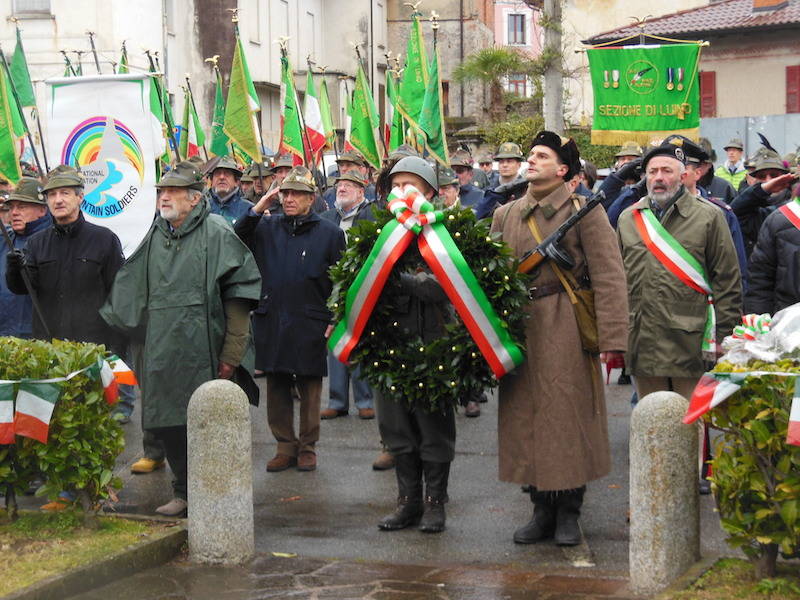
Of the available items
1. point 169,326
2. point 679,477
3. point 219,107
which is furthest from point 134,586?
point 219,107

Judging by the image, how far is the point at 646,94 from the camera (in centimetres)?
1327

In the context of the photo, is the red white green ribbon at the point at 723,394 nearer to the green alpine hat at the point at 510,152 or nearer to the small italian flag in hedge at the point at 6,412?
the small italian flag in hedge at the point at 6,412

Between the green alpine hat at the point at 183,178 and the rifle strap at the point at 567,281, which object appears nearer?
the rifle strap at the point at 567,281

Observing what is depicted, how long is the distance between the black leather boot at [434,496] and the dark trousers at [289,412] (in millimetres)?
1949

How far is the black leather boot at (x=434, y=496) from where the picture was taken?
750cm

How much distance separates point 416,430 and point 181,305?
156cm

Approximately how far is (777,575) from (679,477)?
60 cm

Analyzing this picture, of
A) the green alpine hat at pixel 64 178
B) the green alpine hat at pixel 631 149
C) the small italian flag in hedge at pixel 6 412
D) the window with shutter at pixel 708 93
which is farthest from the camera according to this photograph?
the window with shutter at pixel 708 93

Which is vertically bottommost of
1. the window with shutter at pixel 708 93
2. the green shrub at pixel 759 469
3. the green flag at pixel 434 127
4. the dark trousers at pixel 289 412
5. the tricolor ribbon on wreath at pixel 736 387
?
the dark trousers at pixel 289 412

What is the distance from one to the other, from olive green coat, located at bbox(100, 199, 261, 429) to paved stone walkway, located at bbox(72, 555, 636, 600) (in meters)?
1.21

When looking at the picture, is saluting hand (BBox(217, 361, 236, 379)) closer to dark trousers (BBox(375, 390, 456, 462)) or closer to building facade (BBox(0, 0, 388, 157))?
dark trousers (BBox(375, 390, 456, 462))

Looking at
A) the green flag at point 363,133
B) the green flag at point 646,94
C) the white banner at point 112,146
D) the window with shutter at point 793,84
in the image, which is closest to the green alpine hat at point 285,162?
the green flag at point 363,133

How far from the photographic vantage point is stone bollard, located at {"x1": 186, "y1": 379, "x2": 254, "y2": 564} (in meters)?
6.89

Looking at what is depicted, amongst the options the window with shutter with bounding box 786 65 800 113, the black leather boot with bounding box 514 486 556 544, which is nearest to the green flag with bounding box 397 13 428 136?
the black leather boot with bounding box 514 486 556 544
